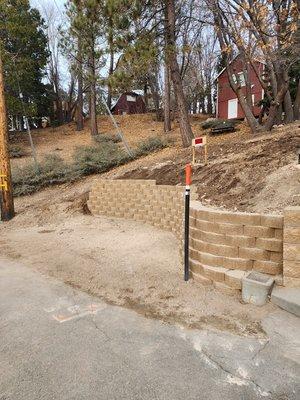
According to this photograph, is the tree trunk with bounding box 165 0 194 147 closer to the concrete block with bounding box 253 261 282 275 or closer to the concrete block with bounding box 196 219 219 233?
the concrete block with bounding box 196 219 219 233

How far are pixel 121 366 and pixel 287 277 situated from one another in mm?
2096

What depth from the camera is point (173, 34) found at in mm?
13312

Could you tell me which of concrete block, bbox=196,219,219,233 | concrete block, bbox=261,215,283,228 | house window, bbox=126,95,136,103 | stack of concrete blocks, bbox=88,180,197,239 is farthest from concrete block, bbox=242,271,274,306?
house window, bbox=126,95,136,103

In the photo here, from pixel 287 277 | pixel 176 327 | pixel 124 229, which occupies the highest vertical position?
pixel 287 277

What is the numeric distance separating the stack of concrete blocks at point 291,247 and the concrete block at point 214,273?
72cm

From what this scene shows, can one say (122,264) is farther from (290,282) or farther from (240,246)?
(290,282)

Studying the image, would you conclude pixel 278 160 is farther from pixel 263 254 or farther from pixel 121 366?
pixel 121 366

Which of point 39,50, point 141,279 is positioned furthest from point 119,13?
point 39,50

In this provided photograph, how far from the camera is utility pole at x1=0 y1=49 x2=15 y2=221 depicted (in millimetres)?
10594

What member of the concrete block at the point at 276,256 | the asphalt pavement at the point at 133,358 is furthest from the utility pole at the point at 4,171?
the concrete block at the point at 276,256

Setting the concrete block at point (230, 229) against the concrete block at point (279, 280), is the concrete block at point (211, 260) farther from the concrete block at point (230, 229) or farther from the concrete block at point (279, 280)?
the concrete block at point (279, 280)

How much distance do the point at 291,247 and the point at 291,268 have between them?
23 cm

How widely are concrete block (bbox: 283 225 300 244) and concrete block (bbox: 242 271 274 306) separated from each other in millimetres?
496

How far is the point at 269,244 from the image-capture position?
161 inches
